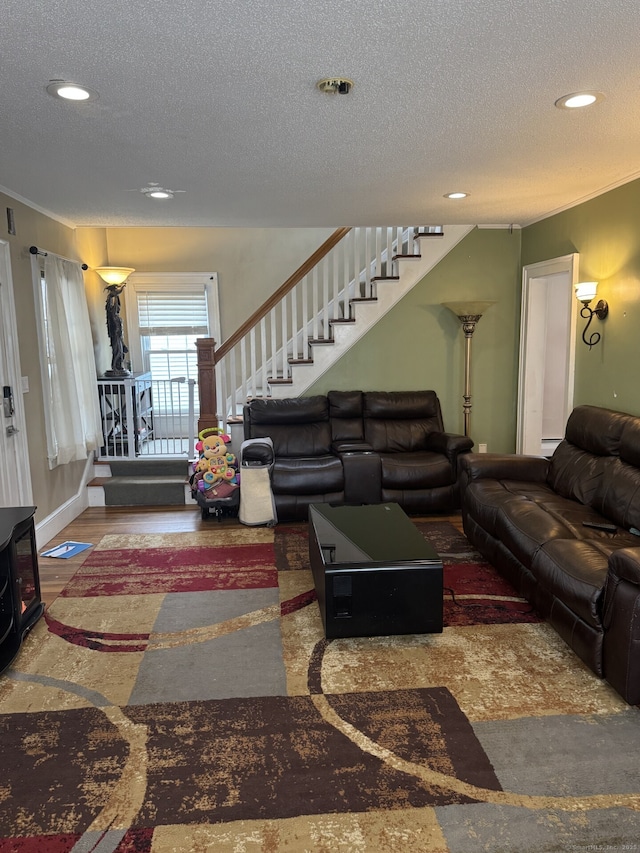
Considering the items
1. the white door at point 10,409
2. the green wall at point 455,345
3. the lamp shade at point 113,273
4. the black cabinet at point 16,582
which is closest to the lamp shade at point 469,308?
the green wall at point 455,345

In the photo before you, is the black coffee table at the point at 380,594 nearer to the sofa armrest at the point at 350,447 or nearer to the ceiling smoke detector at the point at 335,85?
the ceiling smoke detector at the point at 335,85

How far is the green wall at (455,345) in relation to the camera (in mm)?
5777

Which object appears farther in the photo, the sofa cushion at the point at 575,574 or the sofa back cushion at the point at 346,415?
the sofa back cushion at the point at 346,415

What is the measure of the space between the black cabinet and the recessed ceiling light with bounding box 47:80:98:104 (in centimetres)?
190

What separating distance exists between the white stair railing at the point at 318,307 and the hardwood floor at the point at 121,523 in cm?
125

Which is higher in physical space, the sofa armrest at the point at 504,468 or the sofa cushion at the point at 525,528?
the sofa armrest at the point at 504,468

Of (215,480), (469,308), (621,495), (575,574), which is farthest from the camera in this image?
(469,308)

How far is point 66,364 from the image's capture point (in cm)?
470

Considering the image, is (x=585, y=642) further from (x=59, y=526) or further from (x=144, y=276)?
(x=144, y=276)

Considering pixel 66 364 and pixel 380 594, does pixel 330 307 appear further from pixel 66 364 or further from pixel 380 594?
pixel 380 594

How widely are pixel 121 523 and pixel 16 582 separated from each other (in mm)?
2018

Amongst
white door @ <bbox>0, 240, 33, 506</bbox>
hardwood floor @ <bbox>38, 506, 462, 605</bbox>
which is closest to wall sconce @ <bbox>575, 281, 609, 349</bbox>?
hardwood floor @ <bbox>38, 506, 462, 605</bbox>

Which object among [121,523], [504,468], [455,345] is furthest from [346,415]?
[121,523]

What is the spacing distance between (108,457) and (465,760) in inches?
179
